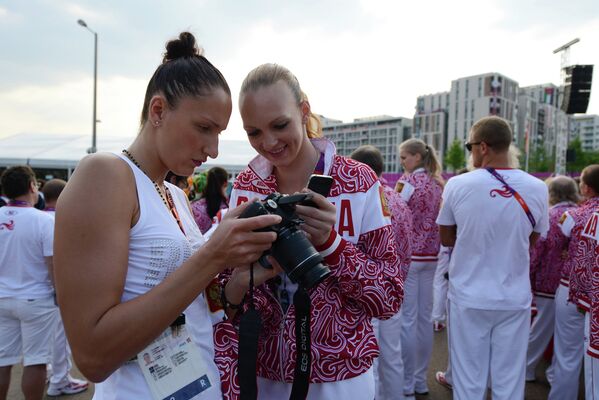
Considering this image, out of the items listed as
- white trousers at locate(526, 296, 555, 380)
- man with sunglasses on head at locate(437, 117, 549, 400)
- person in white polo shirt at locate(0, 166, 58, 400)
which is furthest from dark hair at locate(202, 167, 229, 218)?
white trousers at locate(526, 296, 555, 380)

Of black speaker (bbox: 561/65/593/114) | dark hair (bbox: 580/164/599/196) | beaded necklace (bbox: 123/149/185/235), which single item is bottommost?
beaded necklace (bbox: 123/149/185/235)

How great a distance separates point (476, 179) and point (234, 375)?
8.12ft

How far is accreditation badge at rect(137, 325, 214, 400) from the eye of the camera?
3.71 feet

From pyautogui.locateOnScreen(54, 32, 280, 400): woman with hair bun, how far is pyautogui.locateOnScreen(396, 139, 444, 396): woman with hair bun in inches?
124

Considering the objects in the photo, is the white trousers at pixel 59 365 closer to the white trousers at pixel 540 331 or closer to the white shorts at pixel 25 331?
the white shorts at pixel 25 331

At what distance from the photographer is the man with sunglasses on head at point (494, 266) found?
3049mm

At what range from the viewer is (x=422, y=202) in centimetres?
446

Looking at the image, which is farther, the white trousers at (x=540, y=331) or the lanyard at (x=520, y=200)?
the white trousers at (x=540, y=331)

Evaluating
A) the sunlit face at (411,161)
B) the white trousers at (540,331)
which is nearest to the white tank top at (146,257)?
the sunlit face at (411,161)

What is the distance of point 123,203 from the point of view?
108 centimetres

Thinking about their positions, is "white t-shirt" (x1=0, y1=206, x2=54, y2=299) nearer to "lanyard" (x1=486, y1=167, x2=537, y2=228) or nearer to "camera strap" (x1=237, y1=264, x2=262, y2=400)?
"camera strap" (x1=237, y1=264, x2=262, y2=400)

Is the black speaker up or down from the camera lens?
up

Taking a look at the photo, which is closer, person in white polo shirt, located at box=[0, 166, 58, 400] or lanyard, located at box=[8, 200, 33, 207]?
person in white polo shirt, located at box=[0, 166, 58, 400]

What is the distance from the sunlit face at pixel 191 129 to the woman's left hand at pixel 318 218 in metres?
0.33
